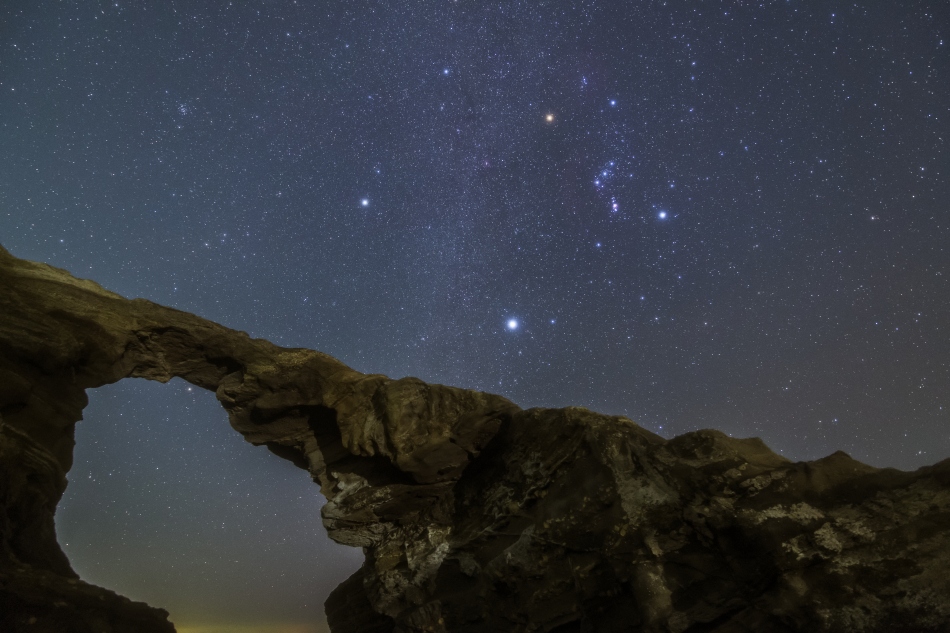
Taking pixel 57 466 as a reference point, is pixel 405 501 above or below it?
below

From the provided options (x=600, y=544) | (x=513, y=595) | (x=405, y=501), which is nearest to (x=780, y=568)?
(x=600, y=544)

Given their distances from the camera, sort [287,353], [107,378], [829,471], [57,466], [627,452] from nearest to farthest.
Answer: [829,471]
[627,452]
[57,466]
[107,378]
[287,353]

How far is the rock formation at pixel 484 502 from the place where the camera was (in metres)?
10.2

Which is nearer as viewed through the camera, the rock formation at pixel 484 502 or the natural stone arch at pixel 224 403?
the rock formation at pixel 484 502

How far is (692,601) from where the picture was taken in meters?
10.9

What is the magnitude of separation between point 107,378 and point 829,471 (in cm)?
1999

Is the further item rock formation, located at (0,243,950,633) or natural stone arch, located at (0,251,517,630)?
natural stone arch, located at (0,251,517,630)

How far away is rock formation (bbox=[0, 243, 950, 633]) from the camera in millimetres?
10188

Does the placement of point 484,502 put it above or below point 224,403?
below

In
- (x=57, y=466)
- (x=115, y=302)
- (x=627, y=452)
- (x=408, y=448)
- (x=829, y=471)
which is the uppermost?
(x=115, y=302)

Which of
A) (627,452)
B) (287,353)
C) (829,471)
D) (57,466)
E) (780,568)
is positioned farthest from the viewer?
(287,353)

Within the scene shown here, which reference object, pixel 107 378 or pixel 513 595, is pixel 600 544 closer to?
pixel 513 595

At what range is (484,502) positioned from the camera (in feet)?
50.8

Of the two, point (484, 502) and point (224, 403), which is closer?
point (484, 502)
